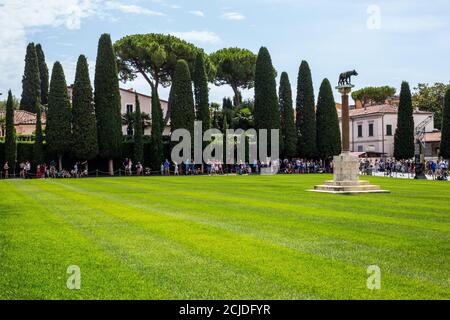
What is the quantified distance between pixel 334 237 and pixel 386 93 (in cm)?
8842

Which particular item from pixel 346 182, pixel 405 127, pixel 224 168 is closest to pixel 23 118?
pixel 224 168

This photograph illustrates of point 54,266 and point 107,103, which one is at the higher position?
point 107,103

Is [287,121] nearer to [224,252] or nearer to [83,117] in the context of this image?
[83,117]

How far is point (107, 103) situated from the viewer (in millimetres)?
49250

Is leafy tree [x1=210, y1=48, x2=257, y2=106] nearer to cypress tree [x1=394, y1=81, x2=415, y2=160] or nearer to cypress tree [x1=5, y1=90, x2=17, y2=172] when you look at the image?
cypress tree [x1=394, y1=81, x2=415, y2=160]

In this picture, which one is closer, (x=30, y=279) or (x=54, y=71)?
(x=30, y=279)

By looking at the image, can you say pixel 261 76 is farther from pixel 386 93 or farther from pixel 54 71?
pixel 386 93

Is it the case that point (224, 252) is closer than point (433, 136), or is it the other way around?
point (224, 252)

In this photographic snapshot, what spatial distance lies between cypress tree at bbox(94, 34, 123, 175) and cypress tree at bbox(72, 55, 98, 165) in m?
0.80

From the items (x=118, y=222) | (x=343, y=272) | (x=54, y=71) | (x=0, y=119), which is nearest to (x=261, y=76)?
(x=54, y=71)

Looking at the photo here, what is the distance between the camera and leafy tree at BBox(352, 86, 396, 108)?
93375 millimetres

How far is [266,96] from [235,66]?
18225 millimetres

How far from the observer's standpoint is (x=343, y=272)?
7039 mm
